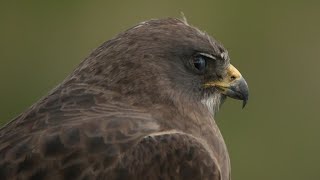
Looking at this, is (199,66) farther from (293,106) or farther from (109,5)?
(109,5)

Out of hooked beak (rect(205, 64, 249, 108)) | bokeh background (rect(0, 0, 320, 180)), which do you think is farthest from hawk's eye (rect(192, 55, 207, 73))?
bokeh background (rect(0, 0, 320, 180))

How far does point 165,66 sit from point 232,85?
49cm

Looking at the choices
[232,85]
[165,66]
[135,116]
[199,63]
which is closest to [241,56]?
[232,85]

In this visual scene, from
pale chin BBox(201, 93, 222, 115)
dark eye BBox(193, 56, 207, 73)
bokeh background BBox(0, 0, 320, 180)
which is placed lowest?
bokeh background BBox(0, 0, 320, 180)

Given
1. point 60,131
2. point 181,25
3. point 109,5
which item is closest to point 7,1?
point 109,5

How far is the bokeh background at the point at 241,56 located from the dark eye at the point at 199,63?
4759 millimetres

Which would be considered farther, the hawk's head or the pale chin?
the pale chin

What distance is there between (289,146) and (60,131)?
22.3 ft

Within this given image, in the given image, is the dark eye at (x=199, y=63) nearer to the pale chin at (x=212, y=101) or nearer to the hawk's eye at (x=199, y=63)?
the hawk's eye at (x=199, y=63)

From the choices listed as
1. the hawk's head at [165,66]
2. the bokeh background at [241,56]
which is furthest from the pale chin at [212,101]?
the bokeh background at [241,56]

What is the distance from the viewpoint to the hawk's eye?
9.21 m

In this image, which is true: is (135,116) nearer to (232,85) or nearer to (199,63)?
(199,63)

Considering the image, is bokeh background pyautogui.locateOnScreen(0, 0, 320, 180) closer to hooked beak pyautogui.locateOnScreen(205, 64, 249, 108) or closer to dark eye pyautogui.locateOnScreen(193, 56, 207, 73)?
hooked beak pyautogui.locateOnScreen(205, 64, 249, 108)

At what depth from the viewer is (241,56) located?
16.2 m
